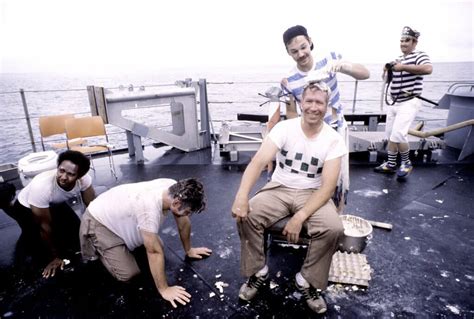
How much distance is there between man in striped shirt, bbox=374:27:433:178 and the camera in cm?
338

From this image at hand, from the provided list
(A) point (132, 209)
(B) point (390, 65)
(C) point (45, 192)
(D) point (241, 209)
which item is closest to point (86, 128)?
(C) point (45, 192)

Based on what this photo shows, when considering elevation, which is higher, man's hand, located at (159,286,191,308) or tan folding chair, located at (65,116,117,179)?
tan folding chair, located at (65,116,117,179)

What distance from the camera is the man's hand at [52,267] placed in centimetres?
225

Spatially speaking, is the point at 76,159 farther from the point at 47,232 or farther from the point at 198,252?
the point at 198,252

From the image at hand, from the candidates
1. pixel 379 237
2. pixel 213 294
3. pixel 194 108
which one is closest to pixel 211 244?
pixel 213 294

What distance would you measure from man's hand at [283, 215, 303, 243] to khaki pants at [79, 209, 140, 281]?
121cm

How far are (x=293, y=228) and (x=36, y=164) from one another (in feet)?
9.25

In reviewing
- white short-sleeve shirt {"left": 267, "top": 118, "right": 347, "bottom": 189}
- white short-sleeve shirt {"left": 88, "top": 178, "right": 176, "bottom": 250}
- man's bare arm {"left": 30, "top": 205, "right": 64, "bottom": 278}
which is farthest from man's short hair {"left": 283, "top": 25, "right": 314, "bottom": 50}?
man's bare arm {"left": 30, "top": 205, "right": 64, "bottom": 278}

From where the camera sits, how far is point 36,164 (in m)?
3.05

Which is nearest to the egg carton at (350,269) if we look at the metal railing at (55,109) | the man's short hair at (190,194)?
Result: the man's short hair at (190,194)

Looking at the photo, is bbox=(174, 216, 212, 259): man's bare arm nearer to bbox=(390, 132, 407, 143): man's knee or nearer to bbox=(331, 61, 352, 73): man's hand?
bbox=(331, 61, 352, 73): man's hand

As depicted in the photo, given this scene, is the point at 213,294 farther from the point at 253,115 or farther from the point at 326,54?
the point at 253,115

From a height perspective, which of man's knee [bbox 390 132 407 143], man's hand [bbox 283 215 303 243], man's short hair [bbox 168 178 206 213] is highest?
man's short hair [bbox 168 178 206 213]

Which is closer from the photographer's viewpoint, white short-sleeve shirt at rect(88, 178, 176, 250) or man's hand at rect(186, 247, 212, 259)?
white short-sleeve shirt at rect(88, 178, 176, 250)
